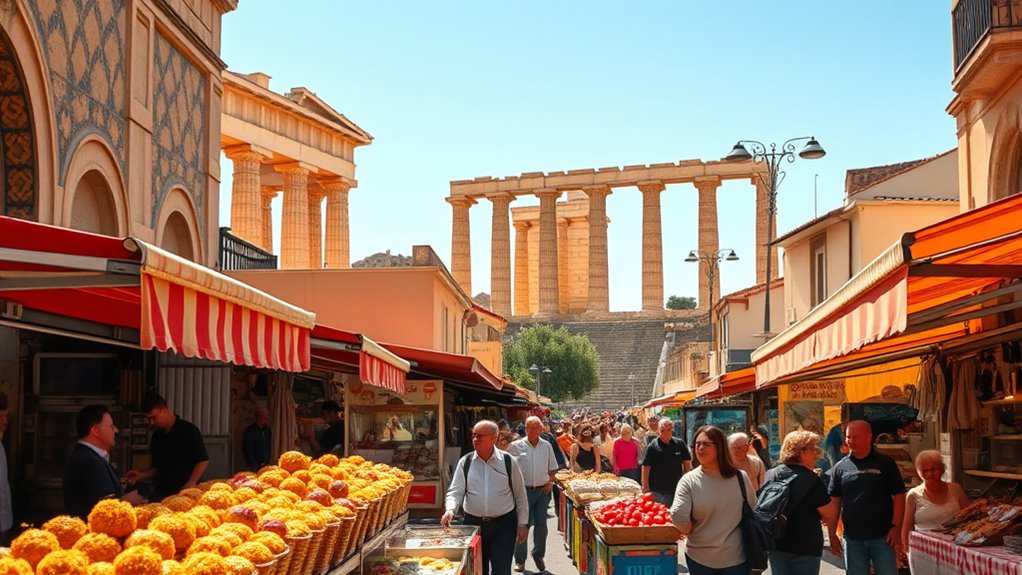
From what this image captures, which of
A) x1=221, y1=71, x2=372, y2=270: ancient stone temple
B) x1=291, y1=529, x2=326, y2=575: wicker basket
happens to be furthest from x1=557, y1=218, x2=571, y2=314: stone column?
x1=291, y1=529, x2=326, y2=575: wicker basket

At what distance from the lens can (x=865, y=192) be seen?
27.4 meters

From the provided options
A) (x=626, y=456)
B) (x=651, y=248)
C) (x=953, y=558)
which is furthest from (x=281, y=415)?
(x=651, y=248)

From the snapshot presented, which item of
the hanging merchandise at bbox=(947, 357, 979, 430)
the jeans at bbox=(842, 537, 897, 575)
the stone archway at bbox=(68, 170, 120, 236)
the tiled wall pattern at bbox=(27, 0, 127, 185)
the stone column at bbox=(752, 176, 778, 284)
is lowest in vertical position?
the jeans at bbox=(842, 537, 897, 575)

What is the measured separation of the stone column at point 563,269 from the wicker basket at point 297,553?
85.0 m

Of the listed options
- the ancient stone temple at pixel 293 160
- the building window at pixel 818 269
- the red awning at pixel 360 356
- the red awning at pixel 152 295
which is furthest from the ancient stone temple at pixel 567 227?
the red awning at pixel 152 295

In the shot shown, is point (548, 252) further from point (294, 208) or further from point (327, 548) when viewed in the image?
point (327, 548)

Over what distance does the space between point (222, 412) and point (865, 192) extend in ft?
60.3

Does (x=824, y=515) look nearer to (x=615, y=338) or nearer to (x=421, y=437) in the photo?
(x=421, y=437)

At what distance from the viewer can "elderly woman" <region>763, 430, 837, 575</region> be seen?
8188 mm

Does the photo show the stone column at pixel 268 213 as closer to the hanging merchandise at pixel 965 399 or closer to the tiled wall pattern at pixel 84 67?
the tiled wall pattern at pixel 84 67

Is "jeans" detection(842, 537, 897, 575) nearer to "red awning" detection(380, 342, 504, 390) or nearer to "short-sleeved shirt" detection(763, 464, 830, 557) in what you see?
"short-sleeved shirt" detection(763, 464, 830, 557)

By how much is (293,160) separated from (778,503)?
115ft

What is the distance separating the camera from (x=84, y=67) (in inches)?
503

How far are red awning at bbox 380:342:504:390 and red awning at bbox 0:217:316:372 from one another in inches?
214
